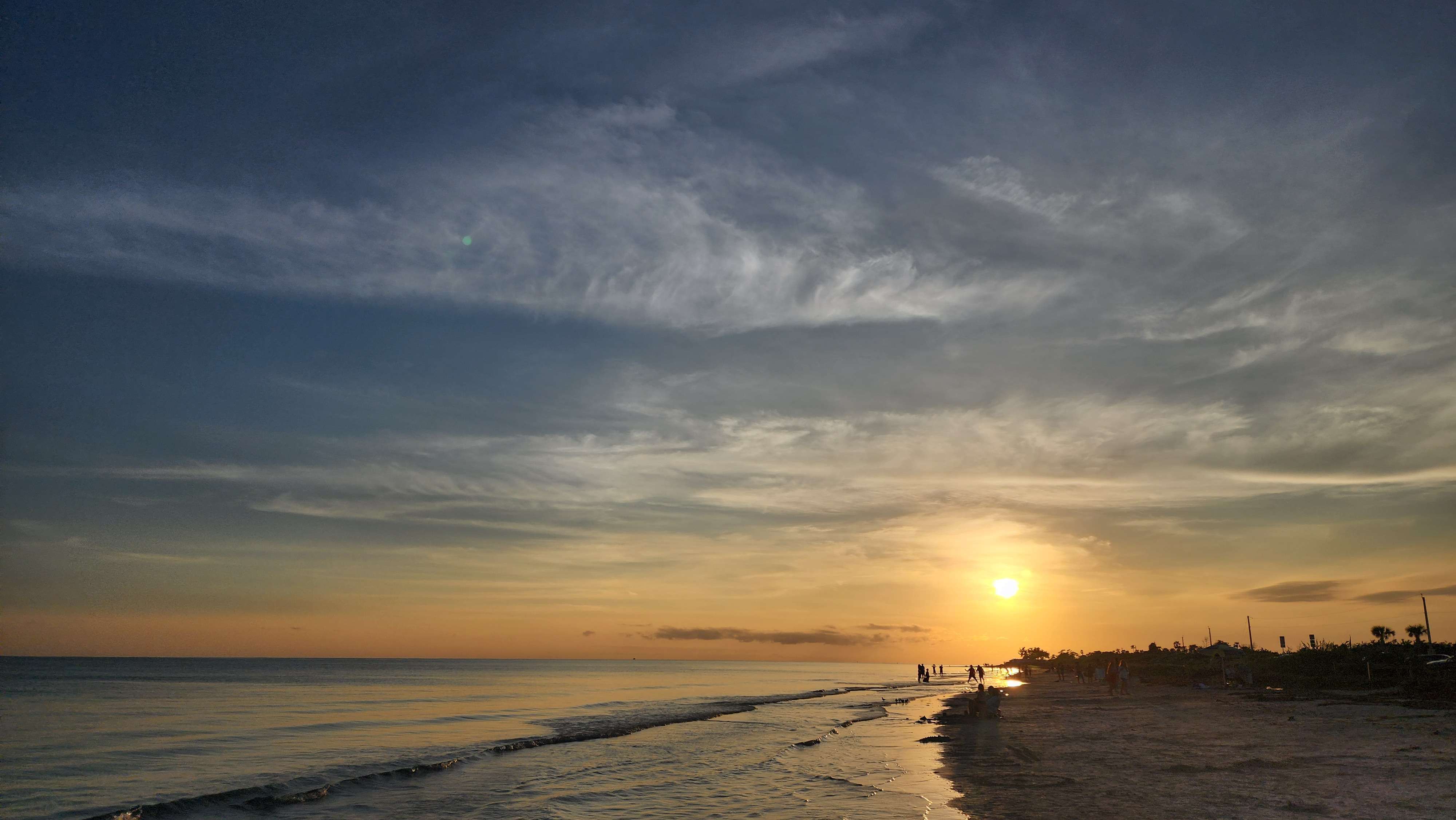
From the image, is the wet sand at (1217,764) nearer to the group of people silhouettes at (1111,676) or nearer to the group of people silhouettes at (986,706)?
the group of people silhouettes at (986,706)

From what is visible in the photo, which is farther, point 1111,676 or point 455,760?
point 1111,676

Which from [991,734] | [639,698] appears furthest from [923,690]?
[991,734]

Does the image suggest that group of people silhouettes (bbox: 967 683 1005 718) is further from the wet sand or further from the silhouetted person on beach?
the wet sand

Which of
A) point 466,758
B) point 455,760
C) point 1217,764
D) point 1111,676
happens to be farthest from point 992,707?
point 1111,676

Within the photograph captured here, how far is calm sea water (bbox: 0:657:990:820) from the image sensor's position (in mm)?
22422

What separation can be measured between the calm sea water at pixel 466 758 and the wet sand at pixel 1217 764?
199 cm

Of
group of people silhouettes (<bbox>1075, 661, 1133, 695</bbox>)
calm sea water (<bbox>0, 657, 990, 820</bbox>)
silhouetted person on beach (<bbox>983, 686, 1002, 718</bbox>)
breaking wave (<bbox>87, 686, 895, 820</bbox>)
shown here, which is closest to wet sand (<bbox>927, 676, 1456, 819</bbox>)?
silhouetted person on beach (<bbox>983, 686, 1002, 718</bbox>)

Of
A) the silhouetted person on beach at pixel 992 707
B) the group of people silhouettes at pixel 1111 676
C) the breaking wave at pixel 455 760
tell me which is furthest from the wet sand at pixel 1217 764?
the group of people silhouettes at pixel 1111 676

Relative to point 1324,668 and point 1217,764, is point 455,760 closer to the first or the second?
point 1217,764

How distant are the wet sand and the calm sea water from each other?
199 cm

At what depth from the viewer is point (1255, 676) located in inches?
2361

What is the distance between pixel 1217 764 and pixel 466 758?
2719 centimetres

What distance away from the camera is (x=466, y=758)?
1293 inches

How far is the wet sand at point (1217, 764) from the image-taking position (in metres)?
16.0
